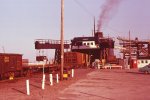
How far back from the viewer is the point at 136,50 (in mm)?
99938

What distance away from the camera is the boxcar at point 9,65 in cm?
3158

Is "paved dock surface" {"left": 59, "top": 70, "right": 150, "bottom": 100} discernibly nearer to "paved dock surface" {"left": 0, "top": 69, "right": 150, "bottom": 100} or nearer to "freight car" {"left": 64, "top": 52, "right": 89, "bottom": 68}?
"paved dock surface" {"left": 0, "top": 69, "right": 150, "bottom": 100}

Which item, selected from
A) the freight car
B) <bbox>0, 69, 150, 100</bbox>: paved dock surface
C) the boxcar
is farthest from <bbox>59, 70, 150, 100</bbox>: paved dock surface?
the freight car

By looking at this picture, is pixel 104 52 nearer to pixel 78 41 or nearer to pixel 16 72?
pixel 78 41

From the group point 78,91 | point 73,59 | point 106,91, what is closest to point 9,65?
point 78,91

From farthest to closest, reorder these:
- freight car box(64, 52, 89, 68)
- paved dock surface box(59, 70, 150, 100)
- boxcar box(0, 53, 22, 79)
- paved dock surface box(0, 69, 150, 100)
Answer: freight car box(64, 52, 89, 68)
boxcar box(0, 53, 22, 79)
paved dock surface box(59, 70, 150, 100)
paved dock surface box(0, 69, 150, 100)

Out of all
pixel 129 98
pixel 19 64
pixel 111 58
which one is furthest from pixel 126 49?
pixel 129 98

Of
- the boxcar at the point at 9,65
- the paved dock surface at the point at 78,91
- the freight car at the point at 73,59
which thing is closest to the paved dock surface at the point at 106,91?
the paved dock surface at the point at 78,91

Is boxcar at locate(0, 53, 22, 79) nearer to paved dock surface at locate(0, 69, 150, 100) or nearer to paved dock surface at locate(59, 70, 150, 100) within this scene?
paved dock surface at locate(0, 69, 150, 100)

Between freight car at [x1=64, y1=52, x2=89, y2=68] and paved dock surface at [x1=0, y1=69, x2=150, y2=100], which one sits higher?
freight car at [x1=64, y1=52, x2=89, y2=68]

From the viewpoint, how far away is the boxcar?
104 ft

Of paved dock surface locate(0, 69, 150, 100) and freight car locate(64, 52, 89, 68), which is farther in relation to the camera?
freight car locate(64, 52, 89, 68)

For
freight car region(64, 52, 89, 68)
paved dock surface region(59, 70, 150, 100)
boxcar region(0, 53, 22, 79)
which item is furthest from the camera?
freight car region(64, 52, 89, 68)

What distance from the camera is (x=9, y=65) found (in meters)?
33.5
